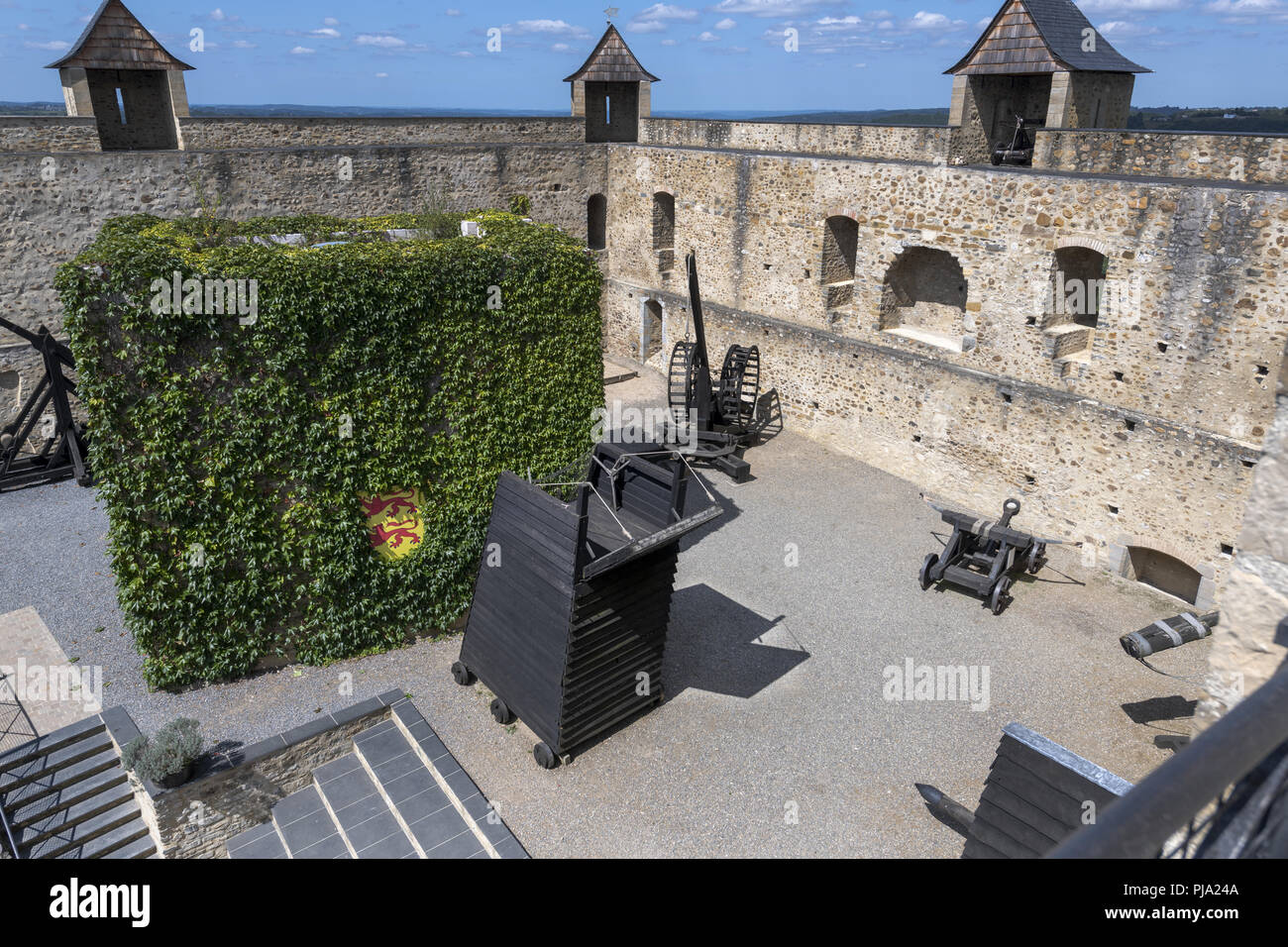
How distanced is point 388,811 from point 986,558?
21.7 feet

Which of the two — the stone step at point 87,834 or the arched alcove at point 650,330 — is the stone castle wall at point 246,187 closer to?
the arched alcove at point 650,330

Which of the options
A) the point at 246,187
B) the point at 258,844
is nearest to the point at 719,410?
the point at 258,844

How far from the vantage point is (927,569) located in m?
9.33

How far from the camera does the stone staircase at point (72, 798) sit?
6.44 m

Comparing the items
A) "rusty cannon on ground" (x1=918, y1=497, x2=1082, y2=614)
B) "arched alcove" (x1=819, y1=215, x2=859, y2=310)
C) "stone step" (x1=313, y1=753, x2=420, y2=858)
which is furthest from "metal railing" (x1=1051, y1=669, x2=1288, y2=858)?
"arched alcove" (x1=819, y1=215, x2=859, y2=310)

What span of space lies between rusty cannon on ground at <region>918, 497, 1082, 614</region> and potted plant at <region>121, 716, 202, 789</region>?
284 inches

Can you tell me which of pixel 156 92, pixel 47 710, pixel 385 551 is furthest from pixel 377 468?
pixel 156 92

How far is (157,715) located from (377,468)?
2755 mm

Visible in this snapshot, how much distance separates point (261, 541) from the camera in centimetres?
742

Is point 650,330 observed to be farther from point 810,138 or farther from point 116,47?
point 116,47

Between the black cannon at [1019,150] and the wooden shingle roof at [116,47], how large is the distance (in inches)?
548
